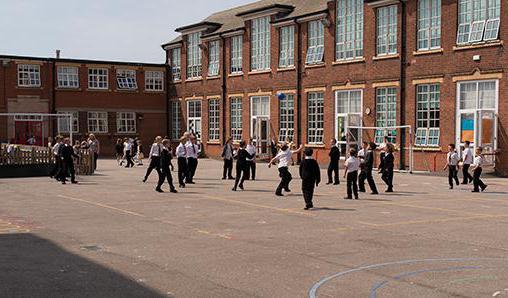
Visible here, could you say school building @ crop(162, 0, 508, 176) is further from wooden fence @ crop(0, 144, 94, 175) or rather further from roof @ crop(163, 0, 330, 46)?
wooden fence @ crop(0, 144, 94, 175)

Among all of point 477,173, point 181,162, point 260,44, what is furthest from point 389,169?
point 260,44

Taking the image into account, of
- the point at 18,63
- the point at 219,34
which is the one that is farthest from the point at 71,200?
the point at 18,63

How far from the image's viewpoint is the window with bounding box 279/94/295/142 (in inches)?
1540

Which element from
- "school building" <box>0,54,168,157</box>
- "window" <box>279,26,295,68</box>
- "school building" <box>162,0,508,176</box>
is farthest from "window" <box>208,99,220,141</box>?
"window" <box>279,26,295,68</box>

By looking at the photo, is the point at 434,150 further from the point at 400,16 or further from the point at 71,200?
the point at 71,200

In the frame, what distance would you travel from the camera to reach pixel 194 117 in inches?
1934

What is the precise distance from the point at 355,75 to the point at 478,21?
24.5ft

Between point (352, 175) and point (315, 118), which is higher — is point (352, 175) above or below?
below

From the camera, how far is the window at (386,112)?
107ft

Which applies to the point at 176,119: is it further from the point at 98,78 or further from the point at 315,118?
the point at 315,118

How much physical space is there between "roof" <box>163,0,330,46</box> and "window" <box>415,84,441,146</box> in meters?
8.15

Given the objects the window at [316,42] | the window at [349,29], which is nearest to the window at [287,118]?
the window at [316,42]

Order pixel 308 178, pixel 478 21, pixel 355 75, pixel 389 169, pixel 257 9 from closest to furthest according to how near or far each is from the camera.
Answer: pixel 308 178 → pixel 389 169 → pixel 478 21 → pixel 355 75 → pixel 257 9

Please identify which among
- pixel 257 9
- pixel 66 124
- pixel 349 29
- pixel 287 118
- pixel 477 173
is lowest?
pixel 477 173
